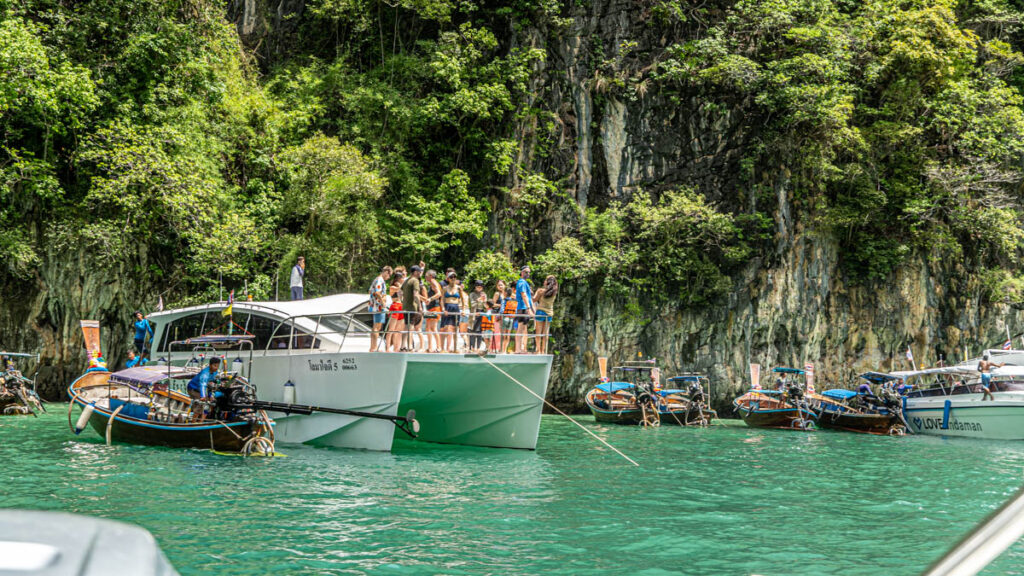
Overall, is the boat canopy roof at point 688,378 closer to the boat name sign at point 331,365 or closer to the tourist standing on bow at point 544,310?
the tourist standing on bow at point 544,310

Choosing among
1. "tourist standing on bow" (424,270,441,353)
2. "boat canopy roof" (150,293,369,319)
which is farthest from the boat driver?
"tourist standing on bow" (424,270,441,353)

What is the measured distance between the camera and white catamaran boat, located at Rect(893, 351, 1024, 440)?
22344 mm

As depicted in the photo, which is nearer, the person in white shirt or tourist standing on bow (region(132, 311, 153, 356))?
the person in white shirt

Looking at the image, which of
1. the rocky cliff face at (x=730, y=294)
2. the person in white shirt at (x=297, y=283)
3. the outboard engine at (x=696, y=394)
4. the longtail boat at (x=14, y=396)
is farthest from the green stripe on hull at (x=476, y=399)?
the rocky cliff face at (x=730, y=294)

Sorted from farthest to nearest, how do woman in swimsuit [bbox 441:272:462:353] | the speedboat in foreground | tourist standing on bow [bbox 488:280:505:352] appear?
tourist standing on bow [bbox 488:280:505:352] < woman in swimsuit [bbox 441:272:462:353] < the speedboat in foreground

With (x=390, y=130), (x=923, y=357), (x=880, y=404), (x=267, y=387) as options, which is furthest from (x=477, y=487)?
(x=923, y=357)

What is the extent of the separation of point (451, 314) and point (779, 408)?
14344 mm

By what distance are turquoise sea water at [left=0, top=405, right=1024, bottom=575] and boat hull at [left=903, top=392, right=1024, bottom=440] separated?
6.04 m

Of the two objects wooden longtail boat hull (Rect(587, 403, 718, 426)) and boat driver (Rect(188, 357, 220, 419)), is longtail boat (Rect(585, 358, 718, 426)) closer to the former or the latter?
wooden longtail boat hull (Rect(587, 403, 718, 426))

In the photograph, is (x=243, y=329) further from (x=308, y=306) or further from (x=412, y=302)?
(x=412, y=302)

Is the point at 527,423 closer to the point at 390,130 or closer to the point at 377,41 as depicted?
the point at 390,130

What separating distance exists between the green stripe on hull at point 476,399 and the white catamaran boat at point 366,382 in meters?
0.02

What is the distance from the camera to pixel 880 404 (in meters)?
25.4

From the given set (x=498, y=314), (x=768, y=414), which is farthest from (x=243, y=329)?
(x=768, y=414)
